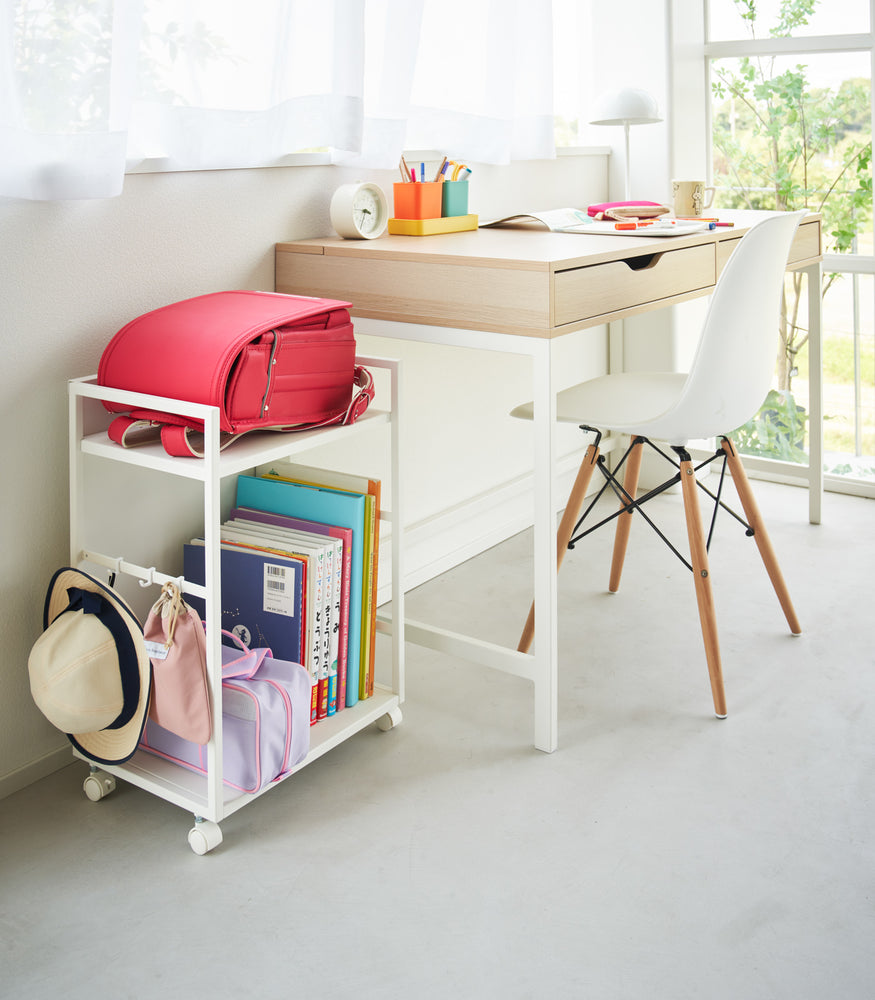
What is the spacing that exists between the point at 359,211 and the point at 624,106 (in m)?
0.86

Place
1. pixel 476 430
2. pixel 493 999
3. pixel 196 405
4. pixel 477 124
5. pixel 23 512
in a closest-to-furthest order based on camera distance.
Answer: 1. pixel 493 999
2. pixel 196 405
3. pixel 23 512
4. pixel 477 124
5. pixel 476 430

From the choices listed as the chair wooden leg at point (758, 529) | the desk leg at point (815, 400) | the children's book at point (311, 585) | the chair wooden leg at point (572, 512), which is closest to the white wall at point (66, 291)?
the children's book at point (311, 585)

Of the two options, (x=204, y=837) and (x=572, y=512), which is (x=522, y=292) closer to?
(x=572, y=512)

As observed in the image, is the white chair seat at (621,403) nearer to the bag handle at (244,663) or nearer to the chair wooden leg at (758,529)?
the chair wooden leg at (758,529)

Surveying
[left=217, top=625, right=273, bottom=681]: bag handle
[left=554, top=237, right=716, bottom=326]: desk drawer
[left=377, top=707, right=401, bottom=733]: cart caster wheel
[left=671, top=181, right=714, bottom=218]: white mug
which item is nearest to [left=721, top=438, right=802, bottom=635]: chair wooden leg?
[left=554, top=237, right=716, bottom=326]: desk drawer

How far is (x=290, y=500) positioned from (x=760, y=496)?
171 centimetres

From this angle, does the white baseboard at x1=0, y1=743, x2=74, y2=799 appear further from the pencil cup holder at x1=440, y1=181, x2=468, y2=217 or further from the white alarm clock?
the pencil cup holder at x1=440, y1=181, x2=468, y2=217

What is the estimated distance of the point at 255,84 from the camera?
1824 mm

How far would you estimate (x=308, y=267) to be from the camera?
195cm

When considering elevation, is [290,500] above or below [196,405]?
below

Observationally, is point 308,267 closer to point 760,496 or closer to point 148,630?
point 148,630

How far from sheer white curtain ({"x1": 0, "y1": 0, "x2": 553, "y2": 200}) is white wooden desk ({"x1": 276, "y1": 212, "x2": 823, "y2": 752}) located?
0.24 metres

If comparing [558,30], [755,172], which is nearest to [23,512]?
[558,30]

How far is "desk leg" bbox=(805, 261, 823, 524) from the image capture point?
2.70 meters
